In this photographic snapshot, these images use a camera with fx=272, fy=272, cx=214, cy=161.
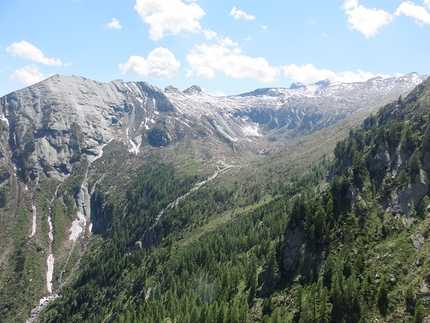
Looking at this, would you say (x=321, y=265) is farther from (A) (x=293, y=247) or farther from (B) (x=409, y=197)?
(B) (x=409, y=197)

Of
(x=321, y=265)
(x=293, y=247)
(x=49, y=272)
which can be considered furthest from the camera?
(x=49, y=272)

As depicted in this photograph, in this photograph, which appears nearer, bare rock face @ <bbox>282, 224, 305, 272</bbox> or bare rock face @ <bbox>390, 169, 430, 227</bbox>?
bare rock face @ <bbox>390, 169, 430, 227</bbox>

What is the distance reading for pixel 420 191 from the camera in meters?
72.5

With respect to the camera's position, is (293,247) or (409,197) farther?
(293,247)

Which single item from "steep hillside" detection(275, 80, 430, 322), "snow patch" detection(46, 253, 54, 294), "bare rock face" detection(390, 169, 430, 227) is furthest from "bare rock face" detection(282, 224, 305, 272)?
"snow patch" detection(46, 253, 54, 294)

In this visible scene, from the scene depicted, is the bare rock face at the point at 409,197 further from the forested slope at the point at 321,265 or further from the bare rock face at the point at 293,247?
the bare rock face at the point at 293,247

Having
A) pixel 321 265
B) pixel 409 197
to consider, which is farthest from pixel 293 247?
pixel 409 197

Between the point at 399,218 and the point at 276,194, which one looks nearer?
the point at 399,218

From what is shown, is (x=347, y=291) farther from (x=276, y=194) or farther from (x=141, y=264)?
(x=276, y=194)

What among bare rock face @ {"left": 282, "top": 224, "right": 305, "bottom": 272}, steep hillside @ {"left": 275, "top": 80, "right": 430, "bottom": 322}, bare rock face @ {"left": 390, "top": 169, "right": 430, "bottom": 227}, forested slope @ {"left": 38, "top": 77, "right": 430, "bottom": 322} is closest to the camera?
steep hillside @ {"left": 275, "top": 80, "right": 430, "bottom": 322}

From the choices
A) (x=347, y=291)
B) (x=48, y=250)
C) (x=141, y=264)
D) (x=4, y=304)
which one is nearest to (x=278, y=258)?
(x=347, y=291)

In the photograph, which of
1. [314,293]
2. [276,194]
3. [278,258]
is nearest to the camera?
[314,293]

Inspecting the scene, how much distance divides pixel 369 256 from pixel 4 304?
7251 inches

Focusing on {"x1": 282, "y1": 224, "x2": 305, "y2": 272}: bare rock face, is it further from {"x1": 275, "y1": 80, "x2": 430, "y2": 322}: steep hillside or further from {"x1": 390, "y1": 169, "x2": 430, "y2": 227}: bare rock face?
{"x1": 390, "y1": 169, "x2": 430, "y2": 227}: bare rock face
